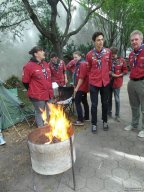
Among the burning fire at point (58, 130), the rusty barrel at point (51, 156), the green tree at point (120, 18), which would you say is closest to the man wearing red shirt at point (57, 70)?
the burning fire at point (58, 130)

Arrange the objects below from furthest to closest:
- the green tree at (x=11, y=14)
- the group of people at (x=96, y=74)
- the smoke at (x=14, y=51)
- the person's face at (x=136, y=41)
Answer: the smoke at (x=14, y=51), the green tree at (x=11, y=14), the group of people at (x=96, y=74), the person's face at (x=136, y=41)

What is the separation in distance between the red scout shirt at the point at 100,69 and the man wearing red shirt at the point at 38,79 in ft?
3.23

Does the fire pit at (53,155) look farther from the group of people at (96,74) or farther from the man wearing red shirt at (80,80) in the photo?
the man wearing red shirt at (80,80)

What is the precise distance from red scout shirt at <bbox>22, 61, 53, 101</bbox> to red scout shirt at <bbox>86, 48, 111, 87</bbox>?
99 centimetres

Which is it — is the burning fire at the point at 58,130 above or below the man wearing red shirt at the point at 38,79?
below

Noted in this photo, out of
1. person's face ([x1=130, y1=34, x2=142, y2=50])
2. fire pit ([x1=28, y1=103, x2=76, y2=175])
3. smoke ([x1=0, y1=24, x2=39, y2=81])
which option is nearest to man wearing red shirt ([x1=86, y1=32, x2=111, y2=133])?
person's face ([x1=130, y1=34, x2=142, y2=50])

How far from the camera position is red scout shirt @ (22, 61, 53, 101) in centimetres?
477

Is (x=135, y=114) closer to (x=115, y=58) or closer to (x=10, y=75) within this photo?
(x=115, y=58)

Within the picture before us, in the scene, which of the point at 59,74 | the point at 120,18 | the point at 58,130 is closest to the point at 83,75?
the point at 59,74

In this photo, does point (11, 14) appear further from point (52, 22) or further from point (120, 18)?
point (120, 18)

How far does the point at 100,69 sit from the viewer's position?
497 cm

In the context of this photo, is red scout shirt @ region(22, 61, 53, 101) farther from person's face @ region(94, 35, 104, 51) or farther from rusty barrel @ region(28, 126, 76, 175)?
rusty barrel @ region(28, 126, 76, 175)

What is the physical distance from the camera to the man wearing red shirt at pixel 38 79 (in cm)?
478

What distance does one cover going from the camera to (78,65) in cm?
564
